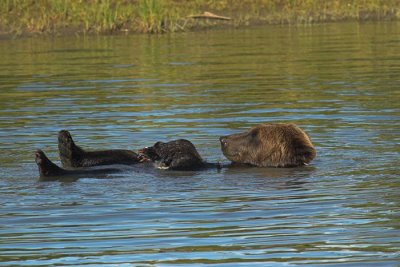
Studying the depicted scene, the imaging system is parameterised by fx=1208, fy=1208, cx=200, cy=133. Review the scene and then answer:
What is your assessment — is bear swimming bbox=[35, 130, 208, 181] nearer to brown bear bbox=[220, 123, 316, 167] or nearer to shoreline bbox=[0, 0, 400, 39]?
brown bear bbox=[220, 123, 316, 167]

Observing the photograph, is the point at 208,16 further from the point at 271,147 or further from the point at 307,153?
the point at 307,153

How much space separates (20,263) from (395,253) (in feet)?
7.31

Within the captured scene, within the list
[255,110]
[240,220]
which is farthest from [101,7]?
[240,220]

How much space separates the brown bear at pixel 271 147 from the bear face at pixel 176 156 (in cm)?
38

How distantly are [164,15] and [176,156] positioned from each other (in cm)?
2142

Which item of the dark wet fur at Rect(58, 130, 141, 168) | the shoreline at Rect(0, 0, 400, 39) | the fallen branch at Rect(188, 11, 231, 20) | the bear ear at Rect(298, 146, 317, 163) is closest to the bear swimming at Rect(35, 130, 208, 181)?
the dark wet fur at Rect(58, 130, 141, 168)

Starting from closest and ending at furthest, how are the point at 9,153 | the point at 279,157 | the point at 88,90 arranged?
the point at 279,157, the point at 9,153, the point at 88,90

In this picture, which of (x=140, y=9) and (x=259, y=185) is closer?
(x=259, y=185)

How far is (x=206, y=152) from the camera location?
40.3ft

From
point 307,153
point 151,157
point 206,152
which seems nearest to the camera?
point 307,153

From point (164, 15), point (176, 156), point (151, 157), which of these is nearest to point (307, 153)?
point (176, 156)

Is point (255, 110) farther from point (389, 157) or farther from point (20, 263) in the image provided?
point (20, 263)

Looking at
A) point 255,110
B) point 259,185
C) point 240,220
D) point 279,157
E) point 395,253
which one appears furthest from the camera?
point 255,110

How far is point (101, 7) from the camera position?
104 feet
